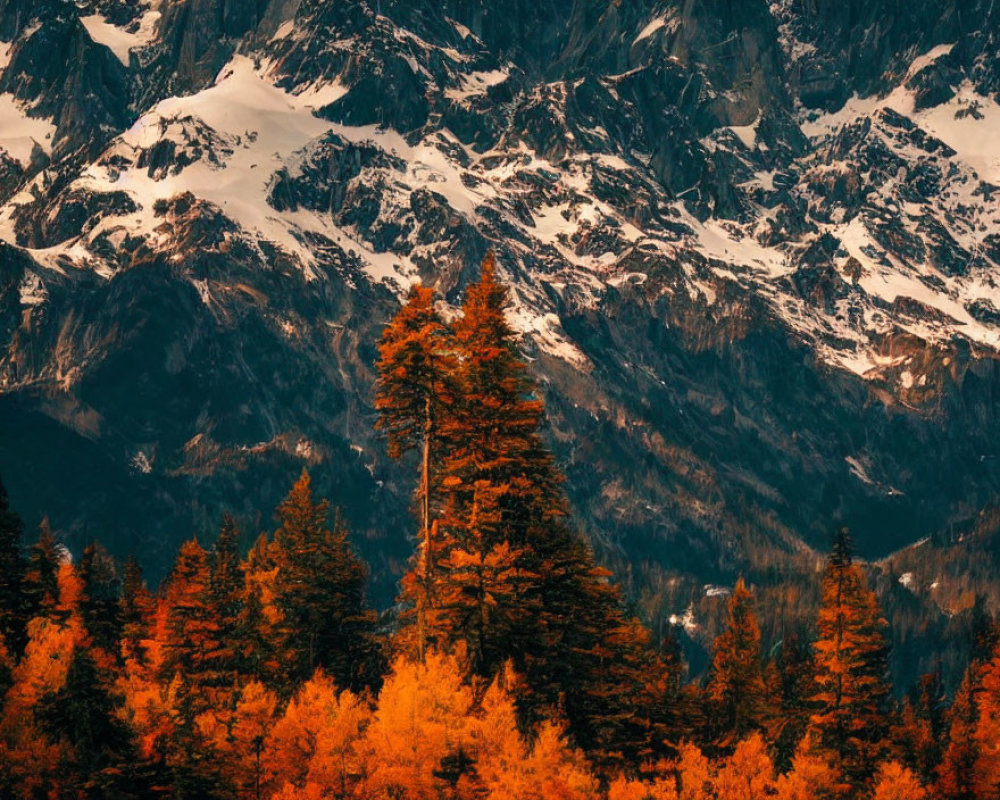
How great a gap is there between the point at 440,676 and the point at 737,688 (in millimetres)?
46897

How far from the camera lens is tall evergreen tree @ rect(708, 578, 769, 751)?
101688 mm

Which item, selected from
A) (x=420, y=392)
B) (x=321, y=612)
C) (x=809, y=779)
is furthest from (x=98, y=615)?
(x=809, y=779)

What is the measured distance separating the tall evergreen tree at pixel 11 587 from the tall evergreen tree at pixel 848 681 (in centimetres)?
4330

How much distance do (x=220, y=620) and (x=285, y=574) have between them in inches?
164

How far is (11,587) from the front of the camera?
84125 millimetres

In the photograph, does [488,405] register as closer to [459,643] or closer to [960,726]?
[459,643]

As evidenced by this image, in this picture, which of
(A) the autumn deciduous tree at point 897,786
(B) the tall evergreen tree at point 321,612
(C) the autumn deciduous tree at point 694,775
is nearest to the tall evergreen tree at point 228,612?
(B) the tall evergreen tree at point 321,612

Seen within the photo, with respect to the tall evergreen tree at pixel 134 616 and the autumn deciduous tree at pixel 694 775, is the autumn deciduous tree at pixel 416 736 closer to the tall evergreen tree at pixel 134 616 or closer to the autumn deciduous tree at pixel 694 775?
the autumn deciduous tree at pixel 694 775

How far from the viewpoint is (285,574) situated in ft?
261

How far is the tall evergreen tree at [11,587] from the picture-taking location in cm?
8325

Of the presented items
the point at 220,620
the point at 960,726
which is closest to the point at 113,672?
the point at 220,620

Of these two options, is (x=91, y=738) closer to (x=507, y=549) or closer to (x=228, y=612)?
(x=228, y=612)

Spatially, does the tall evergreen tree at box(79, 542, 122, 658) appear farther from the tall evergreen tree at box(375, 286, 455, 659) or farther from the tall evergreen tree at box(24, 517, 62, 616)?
the tall evergreen tree at box(375, 286, 455, 659)

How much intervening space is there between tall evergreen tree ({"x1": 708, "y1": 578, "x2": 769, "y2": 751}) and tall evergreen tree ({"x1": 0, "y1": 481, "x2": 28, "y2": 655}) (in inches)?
1666
